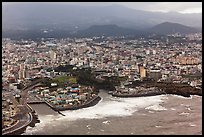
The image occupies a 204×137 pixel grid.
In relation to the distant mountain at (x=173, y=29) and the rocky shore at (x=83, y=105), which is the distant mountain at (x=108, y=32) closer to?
the distant mountain at (x=173, y=29)

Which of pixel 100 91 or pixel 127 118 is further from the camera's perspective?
pixel 100 91

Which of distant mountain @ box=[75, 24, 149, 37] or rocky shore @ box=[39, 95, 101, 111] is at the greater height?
distant mountain @ box=[75, 24, 149, 37]

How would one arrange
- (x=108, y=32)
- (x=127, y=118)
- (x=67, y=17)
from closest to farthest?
(x=127, y=118) < (x=108, y=32) < (x=67, y=17)

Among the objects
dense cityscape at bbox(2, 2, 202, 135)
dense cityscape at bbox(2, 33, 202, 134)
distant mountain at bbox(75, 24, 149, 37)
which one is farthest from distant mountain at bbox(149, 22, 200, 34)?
dense cityscape at bbox(2, 33, 202, 134)

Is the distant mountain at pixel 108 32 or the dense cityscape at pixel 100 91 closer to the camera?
the dense cityscape at pixel 100 91

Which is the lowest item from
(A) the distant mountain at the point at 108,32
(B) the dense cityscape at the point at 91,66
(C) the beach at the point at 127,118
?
(C) the beach at the point at 127,118

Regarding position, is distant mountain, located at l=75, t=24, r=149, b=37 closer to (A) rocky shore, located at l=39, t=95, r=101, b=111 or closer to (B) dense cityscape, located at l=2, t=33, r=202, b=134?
(B) dense cityscape, located at l=2, t=33, r=202, b=134

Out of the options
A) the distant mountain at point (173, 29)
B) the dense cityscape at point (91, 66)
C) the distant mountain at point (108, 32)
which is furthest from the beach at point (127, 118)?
the distant mountain at point (173, 29)

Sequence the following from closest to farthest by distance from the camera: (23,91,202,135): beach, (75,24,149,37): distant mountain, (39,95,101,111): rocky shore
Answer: (23,91,202,135): beach, (39,95,101,111): rocky shore, (75,24,149,37): distant mountain

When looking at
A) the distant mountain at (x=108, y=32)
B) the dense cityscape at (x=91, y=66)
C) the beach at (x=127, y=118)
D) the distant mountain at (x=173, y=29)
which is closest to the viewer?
the beach at (x=127, y=118)

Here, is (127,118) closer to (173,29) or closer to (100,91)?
(100,91)

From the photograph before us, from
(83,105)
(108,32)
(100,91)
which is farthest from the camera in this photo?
(108,32)

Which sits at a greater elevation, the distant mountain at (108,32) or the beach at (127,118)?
the distant mountain at (108,32)

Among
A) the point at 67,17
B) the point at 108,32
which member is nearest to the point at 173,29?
the point at 108,32
